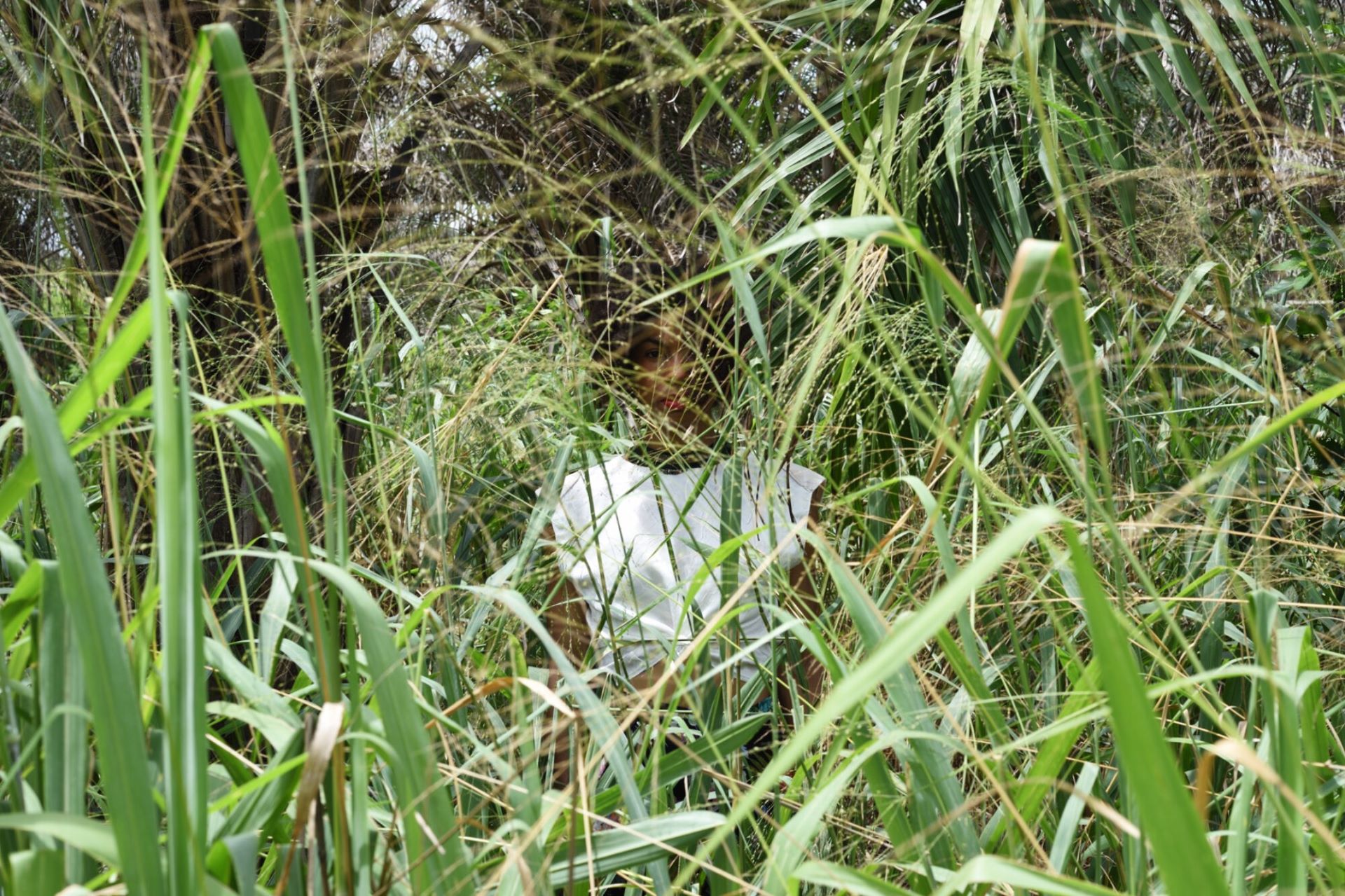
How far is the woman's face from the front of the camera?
2.74 ft

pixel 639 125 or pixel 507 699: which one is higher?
pixel 639 125

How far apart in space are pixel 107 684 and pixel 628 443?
2.11 feet

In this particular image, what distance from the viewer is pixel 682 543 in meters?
1.00

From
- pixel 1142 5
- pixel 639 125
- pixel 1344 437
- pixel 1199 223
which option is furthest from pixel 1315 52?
pixel 639 125

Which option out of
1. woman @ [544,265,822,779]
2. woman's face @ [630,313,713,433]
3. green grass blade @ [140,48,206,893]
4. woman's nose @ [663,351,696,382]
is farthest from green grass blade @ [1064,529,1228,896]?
woman's nose @ [663,351,696,382]

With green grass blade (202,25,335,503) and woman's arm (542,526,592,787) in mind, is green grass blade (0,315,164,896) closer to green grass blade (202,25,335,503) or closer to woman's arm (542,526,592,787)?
green grass blade (202,25,335,503)

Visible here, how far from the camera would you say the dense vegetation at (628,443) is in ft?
1.24

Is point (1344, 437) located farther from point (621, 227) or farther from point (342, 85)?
point (342, 85)

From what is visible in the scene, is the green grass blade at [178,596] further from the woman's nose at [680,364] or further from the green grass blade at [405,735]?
the woman's nose at [680,364]

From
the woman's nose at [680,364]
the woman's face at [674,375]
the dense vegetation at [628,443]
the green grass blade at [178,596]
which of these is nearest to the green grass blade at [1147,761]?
the dense vegetation at [628,443]

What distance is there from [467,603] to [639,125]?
259cm

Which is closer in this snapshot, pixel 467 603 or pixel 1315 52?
pixel 467 603

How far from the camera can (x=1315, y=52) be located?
1190 millimetres

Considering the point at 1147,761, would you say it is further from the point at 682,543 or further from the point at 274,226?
the point at 682,543
